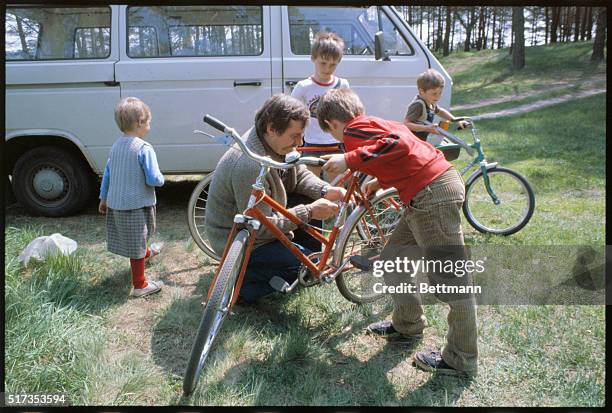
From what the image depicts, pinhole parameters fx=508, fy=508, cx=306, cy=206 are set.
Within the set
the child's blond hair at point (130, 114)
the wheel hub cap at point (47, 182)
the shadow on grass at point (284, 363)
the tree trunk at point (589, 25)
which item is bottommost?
the shadow on grass at point (284, 363)

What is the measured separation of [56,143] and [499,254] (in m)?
3.75

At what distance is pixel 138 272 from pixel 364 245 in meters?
1.37

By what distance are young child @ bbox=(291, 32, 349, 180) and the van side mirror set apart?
54cm

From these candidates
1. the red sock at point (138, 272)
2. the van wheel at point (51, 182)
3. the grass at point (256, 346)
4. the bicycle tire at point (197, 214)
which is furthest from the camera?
the van wheel at point (51, 182)

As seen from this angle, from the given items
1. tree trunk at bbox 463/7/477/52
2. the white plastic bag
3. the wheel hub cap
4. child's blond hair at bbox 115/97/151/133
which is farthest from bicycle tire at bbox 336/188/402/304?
the wheel hub cap

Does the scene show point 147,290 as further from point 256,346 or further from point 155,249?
point 256,346

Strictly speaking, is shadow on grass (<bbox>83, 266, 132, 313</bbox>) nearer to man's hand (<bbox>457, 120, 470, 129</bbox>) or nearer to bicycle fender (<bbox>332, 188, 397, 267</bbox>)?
bicycle fender (<bbox>332, 188, 397, 267</bbox>)

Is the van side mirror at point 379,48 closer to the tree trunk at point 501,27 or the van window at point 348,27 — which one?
the van window at point 348,27

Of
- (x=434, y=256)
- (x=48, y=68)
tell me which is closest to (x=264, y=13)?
(x=48, y=68)

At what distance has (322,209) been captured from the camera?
2.62m

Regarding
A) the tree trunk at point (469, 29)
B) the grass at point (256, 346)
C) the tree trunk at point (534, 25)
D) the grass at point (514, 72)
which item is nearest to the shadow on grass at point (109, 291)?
the grass at point (256, 346)

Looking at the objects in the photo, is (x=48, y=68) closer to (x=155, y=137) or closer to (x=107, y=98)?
(x=107, y=98)

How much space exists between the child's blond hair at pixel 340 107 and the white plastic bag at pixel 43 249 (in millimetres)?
1987

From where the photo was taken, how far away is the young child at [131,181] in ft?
9.66
